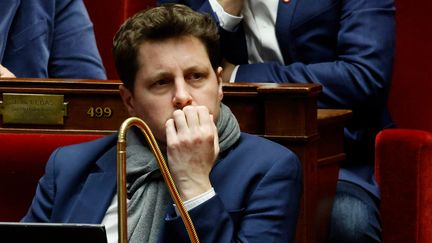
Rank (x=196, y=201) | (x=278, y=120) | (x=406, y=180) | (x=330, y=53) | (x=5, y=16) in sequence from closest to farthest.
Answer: (x=196, y=201)
(x=278, y=120)
(x=406, y=180)
(x=330, y=53)
(x=5, y=16)

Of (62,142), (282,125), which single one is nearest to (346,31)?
(282,125)

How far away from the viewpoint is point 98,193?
1382 mm

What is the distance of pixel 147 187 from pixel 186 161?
106 millimetres

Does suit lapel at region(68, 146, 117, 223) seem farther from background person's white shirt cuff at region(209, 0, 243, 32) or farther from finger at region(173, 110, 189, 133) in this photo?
background person's white shirt cuff at region(209, 0, 243, 32)

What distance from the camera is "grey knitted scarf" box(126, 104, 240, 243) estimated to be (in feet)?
4.32

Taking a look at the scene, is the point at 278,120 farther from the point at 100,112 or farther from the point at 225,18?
the point at 225,18

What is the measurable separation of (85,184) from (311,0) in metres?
0.76

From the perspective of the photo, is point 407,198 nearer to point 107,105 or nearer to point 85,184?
point 107,105

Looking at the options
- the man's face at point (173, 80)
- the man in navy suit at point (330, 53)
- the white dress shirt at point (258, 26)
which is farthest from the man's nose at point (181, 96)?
the white dress shirt at point (258, 26)

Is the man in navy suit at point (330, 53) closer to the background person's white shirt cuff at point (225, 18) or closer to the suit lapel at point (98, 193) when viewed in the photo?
the background person's white shirt cuff at point (225, 18)

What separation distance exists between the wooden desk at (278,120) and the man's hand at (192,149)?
1.03 ft

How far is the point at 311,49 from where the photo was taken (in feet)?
6.58

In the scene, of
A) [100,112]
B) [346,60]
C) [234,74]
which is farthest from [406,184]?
[100,112]

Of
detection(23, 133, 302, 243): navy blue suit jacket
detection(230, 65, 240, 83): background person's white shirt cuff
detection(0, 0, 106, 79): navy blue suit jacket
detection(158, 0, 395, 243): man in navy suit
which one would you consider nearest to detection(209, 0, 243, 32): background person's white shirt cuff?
detection(158, 0, 395, 243): man in navy suit
